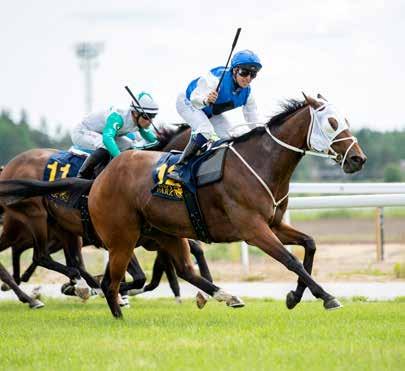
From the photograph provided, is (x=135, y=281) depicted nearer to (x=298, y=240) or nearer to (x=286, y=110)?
(x=298, y=240)

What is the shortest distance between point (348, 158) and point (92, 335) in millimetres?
2374

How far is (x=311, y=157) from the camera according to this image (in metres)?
54.2

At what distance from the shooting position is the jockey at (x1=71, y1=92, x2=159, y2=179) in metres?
9.60

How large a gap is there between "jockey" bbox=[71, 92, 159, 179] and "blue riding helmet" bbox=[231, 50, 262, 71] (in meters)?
1.51

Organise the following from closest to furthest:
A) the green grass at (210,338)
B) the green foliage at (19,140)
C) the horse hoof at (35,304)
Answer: the green grass at (210,338) < the horse hoof at (35,304) < the green foliage at (19,140)

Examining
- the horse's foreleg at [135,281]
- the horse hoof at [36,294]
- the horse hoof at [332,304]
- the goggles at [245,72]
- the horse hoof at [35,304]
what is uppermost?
the goggles at [245,72]

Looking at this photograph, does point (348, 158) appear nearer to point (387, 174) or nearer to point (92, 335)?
point (92, 335)

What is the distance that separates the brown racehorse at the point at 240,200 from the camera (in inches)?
316

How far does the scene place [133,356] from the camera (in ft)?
21.3

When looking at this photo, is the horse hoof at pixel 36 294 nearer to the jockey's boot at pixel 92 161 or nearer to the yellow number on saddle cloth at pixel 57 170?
the yellow number on saddle cloth at pixel 57 170

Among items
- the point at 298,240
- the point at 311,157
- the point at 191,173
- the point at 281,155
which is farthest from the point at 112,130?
the point at 311,157

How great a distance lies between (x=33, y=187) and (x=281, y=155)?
8.97 feet

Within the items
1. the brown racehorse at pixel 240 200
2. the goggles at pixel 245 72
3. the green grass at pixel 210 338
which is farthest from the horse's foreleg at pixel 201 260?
the goggles at pixel 245 72

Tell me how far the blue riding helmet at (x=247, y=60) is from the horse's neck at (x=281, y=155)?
53cm
